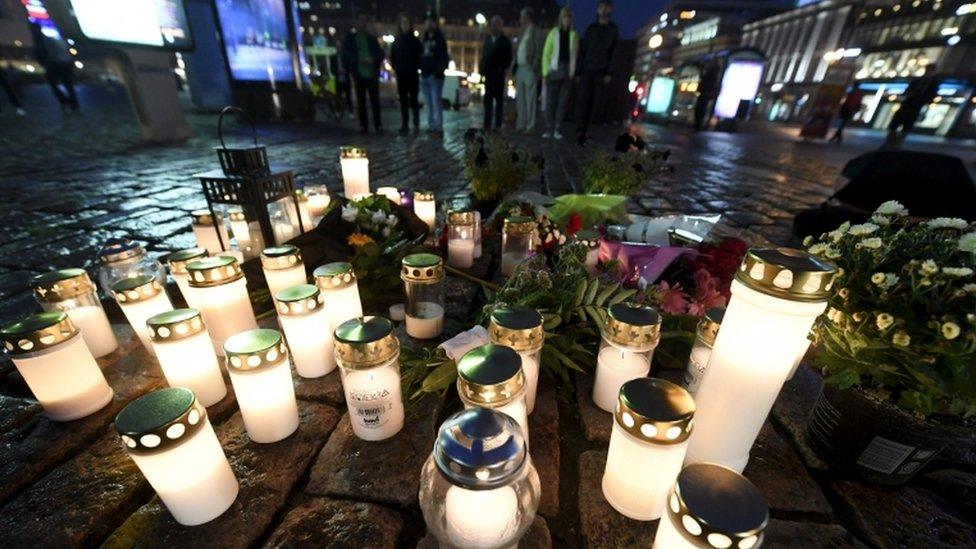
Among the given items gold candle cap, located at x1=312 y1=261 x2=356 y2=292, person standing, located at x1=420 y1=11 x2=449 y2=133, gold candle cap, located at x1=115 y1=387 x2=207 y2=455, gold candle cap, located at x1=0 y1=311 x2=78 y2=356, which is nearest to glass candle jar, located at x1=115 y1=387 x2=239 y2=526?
gold candle cap, located at x1=115 y1=387 x2=207 y2=455

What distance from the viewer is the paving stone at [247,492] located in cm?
108

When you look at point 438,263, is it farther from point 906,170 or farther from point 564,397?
point 906,170

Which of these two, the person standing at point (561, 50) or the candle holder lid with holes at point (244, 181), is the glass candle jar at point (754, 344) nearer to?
the candle holder lid with holes at point (244, 181)

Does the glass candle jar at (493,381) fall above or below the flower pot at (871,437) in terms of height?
above

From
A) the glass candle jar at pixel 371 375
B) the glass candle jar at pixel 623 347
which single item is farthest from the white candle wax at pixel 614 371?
the glass candle jar at pixel 371 375

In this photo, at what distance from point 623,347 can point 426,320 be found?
3.09 ft

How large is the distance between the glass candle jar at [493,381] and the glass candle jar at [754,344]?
0.57 m

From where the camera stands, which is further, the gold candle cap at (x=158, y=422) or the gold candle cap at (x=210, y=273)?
the gold candle cap at (x=210, y=273)

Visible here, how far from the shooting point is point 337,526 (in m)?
1.12

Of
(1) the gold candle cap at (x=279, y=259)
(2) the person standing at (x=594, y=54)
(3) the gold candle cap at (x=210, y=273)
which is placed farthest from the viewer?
(2) the person standing at (x=594, y=54)

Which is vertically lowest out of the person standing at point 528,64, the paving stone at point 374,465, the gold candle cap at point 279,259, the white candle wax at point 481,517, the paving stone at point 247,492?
the paving stone at point 247,492

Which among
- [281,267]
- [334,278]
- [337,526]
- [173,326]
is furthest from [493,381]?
[281,267]

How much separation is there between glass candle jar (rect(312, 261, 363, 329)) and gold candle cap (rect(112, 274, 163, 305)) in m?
0.66

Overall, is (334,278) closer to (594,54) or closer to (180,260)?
(180,260)
